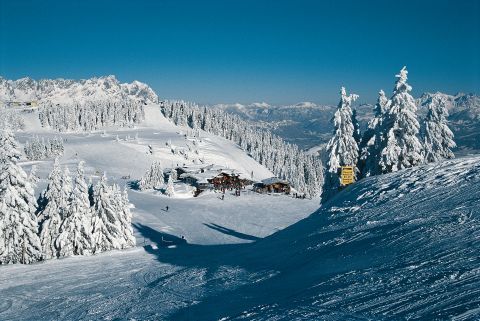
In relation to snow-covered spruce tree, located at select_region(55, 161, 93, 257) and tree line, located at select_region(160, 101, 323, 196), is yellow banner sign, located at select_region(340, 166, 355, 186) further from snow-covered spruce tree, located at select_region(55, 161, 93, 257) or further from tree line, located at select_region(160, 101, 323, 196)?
tree line, located at select_region(160, 101, 323, 196)

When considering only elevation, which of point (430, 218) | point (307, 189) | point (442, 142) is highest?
point (442, 142)

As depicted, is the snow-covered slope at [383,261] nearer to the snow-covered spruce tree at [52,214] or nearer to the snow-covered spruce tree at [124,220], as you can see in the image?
the snow-covered spruce tree at [52,214]

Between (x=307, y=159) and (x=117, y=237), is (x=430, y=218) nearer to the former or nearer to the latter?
(x=117, y=237)

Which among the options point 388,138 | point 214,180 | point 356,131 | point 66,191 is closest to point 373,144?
point 388,138

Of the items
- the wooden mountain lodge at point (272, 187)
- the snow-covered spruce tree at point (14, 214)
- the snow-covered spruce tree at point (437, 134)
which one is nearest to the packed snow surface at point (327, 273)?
the snow-covered spruce tree at point (14, 214)

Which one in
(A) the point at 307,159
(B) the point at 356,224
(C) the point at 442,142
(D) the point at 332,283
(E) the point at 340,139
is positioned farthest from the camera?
(A) the point at 307,159

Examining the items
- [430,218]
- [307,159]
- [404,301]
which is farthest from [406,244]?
[307,159]

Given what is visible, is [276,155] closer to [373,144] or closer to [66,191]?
[373,144]
